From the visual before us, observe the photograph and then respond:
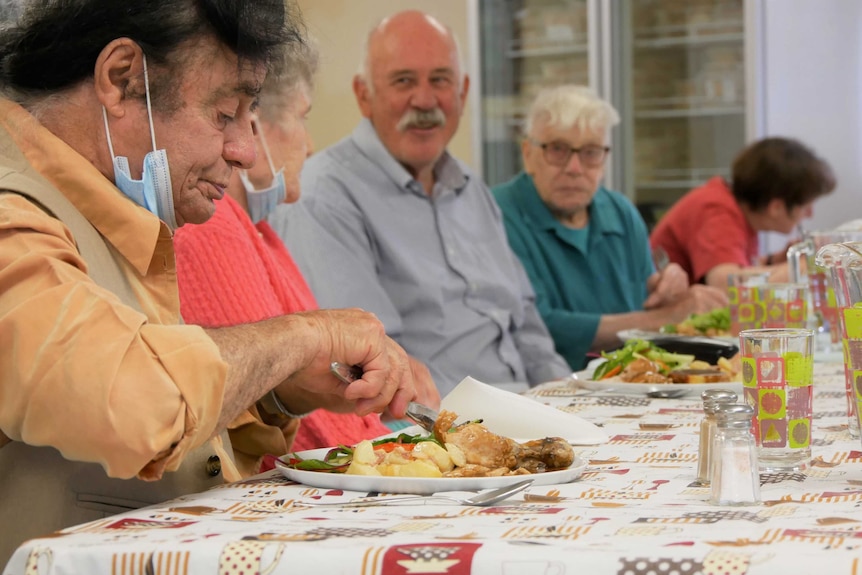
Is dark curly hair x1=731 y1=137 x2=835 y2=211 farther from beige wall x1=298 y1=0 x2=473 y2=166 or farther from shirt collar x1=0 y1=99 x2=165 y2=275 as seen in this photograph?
shirt collar x1=0 y1=99 x2=165 y2=275

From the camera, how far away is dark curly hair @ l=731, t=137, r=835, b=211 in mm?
4250

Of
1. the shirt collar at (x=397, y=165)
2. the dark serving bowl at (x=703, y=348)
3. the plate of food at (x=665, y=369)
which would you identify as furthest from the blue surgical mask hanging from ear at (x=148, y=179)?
the shirt collar at (x=397, y=165)

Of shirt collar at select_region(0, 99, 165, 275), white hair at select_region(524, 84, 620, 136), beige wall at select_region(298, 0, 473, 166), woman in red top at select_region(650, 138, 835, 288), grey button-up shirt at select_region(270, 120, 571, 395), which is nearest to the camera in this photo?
shirt collar at select_region(0, 99, 165, 275)

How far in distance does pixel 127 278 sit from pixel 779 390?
727 mm

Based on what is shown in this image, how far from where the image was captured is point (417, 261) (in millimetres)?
2873

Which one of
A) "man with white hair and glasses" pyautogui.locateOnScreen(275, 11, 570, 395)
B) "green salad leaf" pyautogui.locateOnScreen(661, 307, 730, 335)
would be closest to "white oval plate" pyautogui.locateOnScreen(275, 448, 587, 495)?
"green salad leaf" pyautogui.locateOnScreen(661, 307, 730, 335)

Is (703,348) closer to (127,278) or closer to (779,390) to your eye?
(779,390)

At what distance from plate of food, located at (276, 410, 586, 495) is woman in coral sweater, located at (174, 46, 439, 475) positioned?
0.31m

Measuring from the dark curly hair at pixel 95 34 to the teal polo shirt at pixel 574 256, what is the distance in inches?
86.5

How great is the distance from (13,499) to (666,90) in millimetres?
4581

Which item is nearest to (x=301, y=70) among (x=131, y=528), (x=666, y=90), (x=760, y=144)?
(x=131, y=528)

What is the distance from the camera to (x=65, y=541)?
34.6 inches

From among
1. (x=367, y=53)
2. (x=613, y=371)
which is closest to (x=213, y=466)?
(x=613, y=371)

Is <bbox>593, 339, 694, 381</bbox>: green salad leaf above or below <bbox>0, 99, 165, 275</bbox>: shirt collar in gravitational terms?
below
